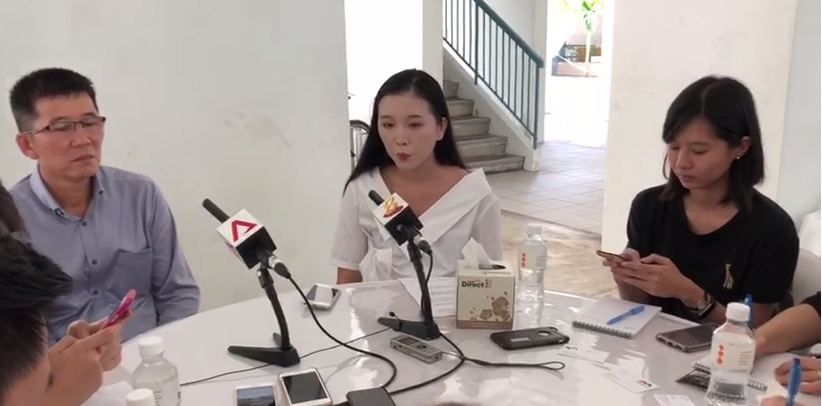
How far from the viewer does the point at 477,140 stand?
22.6ft

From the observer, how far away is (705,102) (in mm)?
1735

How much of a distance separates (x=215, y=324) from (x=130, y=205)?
521mm

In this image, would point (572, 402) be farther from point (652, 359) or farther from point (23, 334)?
point (23, 334)

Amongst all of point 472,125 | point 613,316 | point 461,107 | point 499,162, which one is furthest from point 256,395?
point 461,107

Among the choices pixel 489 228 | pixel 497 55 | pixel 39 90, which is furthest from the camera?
pixel 497 55

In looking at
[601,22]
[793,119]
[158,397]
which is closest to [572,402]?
[158,397]

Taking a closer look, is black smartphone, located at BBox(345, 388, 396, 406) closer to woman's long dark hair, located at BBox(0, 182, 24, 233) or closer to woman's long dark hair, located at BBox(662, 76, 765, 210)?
woman's long dark hair, located at BBox(0, 182, 24, 233)

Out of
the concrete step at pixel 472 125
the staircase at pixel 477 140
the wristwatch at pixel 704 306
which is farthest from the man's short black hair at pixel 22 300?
the concrete step at pixel 472 125

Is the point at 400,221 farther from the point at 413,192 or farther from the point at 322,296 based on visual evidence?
the point at 413,192

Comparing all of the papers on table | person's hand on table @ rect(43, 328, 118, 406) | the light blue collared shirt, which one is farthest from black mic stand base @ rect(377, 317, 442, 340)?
the light blue collared shirt

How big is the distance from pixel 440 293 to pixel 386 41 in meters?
4.17

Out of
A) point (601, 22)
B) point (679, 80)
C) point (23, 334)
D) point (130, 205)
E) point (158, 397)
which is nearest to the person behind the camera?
point (23, 334)

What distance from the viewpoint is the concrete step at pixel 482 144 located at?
679cm

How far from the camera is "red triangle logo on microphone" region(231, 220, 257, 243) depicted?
4.15 ft
